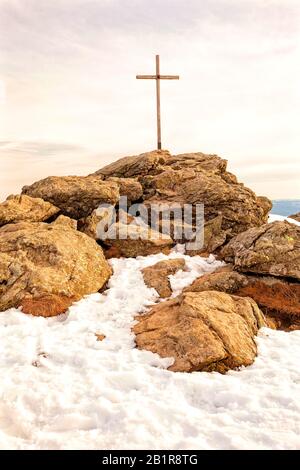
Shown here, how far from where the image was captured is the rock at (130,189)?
72.8 ft

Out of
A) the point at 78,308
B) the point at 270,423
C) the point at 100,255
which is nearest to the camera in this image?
the point at 270,423

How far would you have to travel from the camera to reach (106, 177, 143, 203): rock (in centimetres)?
2219

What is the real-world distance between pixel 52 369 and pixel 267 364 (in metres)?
5.69

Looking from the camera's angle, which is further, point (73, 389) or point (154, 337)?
point (154, 337)

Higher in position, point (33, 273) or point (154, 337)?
point (33, 273)

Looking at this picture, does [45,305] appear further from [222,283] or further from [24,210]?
[24,210]

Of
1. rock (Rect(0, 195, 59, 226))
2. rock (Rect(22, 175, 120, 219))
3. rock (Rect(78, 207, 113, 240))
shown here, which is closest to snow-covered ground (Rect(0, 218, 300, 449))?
rock (Rect(78, 207, 113, 240))

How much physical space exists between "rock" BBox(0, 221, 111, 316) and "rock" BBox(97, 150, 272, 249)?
719cm

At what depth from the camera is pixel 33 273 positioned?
13.5m

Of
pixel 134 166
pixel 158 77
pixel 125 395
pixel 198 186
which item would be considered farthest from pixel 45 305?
pixel 158 77

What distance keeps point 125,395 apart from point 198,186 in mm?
16074

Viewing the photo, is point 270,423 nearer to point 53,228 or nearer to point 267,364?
point 267,364

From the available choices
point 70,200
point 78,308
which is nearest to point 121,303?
point 78,308
